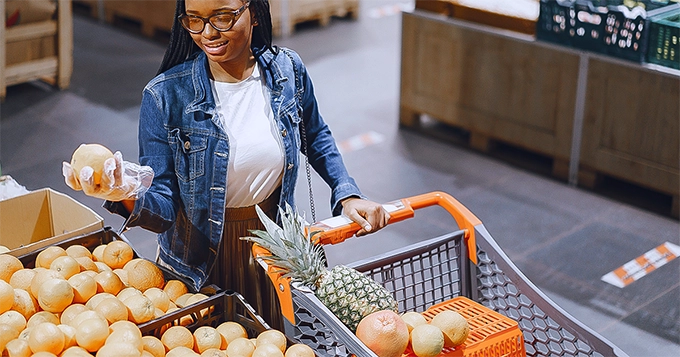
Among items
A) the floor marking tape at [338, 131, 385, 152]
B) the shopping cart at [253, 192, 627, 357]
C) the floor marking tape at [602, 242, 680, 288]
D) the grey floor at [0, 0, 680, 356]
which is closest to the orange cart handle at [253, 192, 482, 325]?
the shopping cart at [253, 192, 627, 357]

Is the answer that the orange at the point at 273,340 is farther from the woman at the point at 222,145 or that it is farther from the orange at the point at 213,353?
the woman at the point at 222,145

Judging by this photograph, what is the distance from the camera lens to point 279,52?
294 cm

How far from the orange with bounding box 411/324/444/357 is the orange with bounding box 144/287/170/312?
827mm

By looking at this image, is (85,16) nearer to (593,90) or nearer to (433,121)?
(433,121)

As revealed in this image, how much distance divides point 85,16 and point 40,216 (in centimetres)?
783

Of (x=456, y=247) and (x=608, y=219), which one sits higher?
(x=456, y=247)

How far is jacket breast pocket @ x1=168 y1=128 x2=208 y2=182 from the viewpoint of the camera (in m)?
2.72

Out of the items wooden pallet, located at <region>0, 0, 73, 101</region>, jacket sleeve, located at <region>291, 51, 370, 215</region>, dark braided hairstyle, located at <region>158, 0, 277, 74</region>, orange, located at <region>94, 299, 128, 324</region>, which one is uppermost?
dark braided hairstyle, located at <region>158, 0, 277, 74</region>

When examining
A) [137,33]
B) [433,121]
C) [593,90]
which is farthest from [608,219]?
[137,33]

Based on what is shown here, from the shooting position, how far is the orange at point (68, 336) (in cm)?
240

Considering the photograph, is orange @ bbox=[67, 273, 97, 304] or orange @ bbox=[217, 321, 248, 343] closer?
orange @ bbox=[217, 321, 248, 343]

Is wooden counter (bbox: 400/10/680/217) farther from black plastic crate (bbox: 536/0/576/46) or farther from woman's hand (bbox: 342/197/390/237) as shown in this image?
woman's hand (bbox: 342/197/390/237)

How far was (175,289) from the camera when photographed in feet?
9.15

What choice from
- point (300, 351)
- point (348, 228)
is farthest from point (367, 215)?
point (300, 351)
